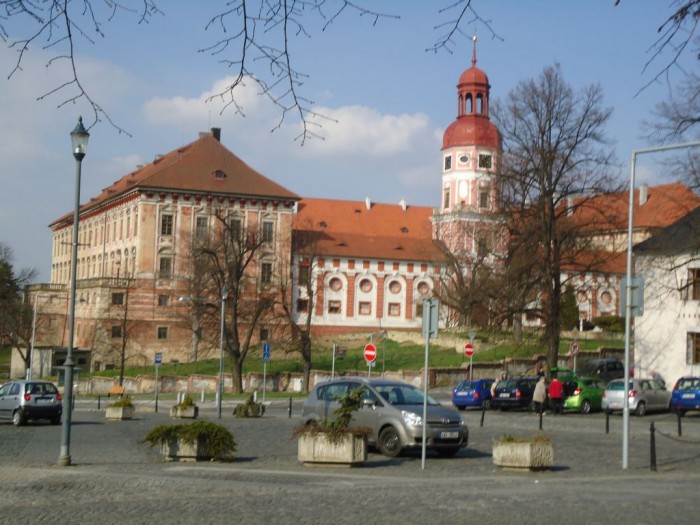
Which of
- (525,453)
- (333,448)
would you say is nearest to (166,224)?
(333,448)

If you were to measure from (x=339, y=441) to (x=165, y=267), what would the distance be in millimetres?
81284

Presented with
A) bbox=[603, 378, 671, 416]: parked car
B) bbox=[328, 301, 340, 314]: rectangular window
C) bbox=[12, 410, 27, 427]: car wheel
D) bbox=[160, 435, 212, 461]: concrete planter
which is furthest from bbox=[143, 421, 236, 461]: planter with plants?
bbox=[328, 301, 340, 314]: rectangular window

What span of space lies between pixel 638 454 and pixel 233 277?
4951 centimetres

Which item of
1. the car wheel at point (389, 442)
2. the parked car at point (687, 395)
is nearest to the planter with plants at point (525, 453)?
the car wheel at point (389, 442)

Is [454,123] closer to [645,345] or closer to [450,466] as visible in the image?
[645,345]

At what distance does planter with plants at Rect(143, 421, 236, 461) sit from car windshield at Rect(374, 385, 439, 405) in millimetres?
4051

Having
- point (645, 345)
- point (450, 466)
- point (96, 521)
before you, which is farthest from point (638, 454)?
point (645, 345)

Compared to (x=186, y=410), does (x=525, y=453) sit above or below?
above

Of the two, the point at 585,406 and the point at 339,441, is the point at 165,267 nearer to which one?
the point at 585,406

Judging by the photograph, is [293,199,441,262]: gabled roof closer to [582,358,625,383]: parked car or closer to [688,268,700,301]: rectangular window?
[582,358,625,383]: parked car

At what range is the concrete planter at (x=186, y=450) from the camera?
70.7ft

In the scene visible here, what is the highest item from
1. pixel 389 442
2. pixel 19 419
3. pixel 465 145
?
pixel 465 145

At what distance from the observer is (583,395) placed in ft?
150

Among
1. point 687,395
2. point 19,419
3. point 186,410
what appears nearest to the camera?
point 19,419
